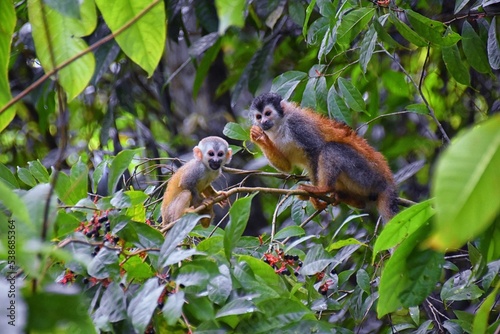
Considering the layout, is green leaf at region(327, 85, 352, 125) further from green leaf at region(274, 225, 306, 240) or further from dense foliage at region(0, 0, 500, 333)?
green leaf at region(274, 225, 306, 240)

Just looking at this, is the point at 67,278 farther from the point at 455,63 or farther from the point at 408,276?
the point at 455,63

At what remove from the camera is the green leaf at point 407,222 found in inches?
70.6

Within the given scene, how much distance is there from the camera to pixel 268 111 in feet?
14.7

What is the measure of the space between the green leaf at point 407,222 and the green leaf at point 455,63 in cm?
160

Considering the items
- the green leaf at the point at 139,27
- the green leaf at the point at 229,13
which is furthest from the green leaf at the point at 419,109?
the green leaf at the point at 229,13

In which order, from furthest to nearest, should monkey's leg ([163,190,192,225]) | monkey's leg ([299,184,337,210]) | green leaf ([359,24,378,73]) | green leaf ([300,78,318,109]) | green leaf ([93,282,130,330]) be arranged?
monkey's leg ([163,190,192,225]) → monkey's leg ([299,184,337,210]) → green leaf ([300,78,318,109]) → green leaf ([359,24,378,73]) → green leaf ([93,282,130,330])

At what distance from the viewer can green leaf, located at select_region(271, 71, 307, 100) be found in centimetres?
359

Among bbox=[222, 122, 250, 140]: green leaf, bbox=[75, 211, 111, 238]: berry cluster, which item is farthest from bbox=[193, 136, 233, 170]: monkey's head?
bbox=[75, 211, 111, 238]: berry cluster

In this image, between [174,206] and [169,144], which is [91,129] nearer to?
[169,144]

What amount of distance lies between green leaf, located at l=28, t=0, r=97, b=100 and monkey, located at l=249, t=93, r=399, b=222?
2.50 m

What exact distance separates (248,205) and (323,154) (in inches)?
94.5

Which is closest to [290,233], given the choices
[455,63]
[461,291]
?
[461,291]

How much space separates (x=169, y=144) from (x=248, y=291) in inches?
179

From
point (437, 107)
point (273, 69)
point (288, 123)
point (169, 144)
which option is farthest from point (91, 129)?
point (437, 107)
